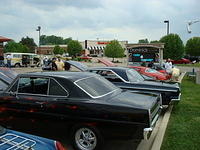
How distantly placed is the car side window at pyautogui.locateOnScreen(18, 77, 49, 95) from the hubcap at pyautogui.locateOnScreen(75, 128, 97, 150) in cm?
116

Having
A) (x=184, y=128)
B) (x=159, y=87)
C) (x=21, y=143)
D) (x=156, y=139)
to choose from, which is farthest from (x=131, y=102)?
(x=159, y=87)

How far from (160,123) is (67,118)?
3.19 metres

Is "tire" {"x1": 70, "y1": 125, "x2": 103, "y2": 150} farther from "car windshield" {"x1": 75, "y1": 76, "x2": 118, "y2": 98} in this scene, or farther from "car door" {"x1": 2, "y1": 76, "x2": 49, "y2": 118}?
"car door" {"x1": 2, "y1": 76, "x2": 49, "y2": 118}

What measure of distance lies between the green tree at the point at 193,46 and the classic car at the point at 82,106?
5934cm

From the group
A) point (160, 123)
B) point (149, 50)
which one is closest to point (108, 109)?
point (160, 123)

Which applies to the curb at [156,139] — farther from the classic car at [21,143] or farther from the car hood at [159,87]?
the classic car at [21,143]

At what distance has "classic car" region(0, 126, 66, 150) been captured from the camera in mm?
3020

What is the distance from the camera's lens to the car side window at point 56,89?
5405 mm

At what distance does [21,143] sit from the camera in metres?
3.14

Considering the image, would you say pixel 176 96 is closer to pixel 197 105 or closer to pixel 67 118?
pixel 197 105

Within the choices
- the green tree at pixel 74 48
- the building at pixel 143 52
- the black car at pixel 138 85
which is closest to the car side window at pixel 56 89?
the black car at pixel 138 85

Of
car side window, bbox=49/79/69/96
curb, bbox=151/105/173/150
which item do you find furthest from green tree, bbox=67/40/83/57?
car side window, bbox=49/79/69/96

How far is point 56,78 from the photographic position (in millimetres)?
5590

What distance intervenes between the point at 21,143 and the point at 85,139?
2098mm
